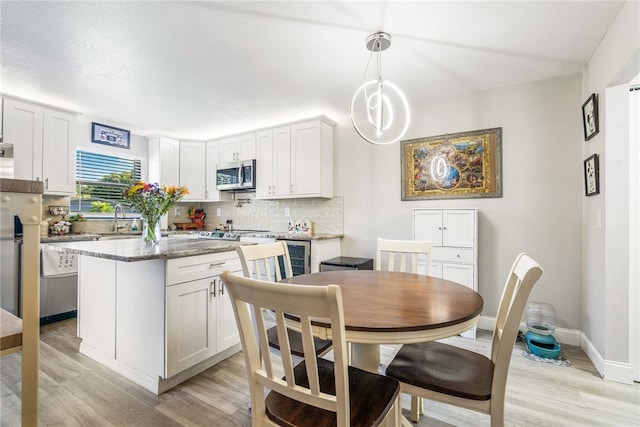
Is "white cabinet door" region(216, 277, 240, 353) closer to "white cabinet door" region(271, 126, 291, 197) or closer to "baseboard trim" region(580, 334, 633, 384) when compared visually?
"white cabinet door" region(271, 126, 291, 197)

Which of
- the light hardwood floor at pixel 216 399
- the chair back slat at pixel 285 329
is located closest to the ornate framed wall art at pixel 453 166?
the light hardwood floor at pixel 216 399

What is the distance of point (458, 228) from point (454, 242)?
0.48 ft

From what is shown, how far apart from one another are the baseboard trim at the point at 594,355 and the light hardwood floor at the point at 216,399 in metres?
0.05

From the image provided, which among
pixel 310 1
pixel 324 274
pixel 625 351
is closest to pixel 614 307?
pixel 625 351

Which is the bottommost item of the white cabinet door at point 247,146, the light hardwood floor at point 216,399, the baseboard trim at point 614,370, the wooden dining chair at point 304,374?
the light hardwood floor at point 216,399

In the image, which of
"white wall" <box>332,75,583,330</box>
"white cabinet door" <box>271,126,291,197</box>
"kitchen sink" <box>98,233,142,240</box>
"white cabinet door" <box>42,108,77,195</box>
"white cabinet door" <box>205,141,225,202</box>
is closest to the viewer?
"white wall" <box>332,75,583,330</box>

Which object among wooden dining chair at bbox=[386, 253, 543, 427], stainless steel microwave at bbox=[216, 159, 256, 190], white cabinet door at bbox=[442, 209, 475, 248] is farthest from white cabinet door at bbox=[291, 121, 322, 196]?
wooden dining chair at bbox=[386, 253, 543, 427]

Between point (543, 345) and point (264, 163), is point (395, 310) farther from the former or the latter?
point (264, 163)

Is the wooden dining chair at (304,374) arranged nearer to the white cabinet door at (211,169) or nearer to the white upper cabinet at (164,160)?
the white cabinet door at (211,169)

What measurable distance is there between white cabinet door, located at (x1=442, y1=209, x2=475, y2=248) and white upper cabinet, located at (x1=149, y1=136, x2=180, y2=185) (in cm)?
410

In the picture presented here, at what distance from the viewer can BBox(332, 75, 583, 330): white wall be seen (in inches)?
106

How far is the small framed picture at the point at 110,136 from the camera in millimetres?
4074

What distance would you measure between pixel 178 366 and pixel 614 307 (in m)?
3.08

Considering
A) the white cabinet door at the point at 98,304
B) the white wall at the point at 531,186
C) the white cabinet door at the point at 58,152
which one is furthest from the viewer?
the white cabinet door at the point at 58,152
